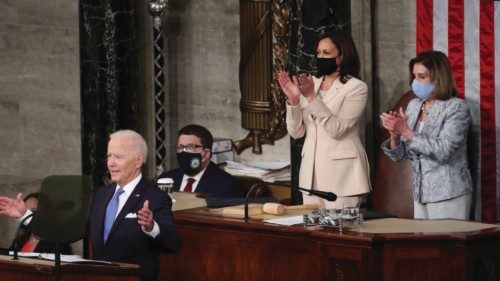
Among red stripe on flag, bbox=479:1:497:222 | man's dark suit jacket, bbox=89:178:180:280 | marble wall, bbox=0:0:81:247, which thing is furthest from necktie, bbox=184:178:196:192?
man's dark suit jacket, bbox=89:178:180:280

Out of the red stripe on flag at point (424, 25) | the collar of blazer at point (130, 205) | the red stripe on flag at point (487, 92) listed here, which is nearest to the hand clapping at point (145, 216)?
the collar of blazer at point (130, 205)

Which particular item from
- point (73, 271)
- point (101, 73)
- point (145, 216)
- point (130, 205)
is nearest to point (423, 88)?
point (130, 205)

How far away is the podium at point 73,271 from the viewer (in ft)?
24.5

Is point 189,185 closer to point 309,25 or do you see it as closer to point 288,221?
point 309,25

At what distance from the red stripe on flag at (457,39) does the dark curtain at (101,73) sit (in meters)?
3.00

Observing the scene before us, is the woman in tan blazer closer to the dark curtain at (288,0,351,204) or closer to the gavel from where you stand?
the gavel

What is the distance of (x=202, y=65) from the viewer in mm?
12844

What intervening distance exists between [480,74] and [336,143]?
1.54m

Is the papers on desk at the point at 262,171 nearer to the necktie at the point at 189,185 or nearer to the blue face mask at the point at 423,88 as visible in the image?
the necktie at the point at 189,185

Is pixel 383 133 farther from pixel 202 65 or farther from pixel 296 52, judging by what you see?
pixel 202 65

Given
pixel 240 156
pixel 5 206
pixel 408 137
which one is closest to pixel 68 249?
pixel 5 206

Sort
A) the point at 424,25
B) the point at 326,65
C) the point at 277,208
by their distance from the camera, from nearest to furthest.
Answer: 1. the point at 277,208
2. the point at 326,65
3. the point at 424,25

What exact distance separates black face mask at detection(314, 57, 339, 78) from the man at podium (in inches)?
85.0

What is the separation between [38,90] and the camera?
39.8 feet
